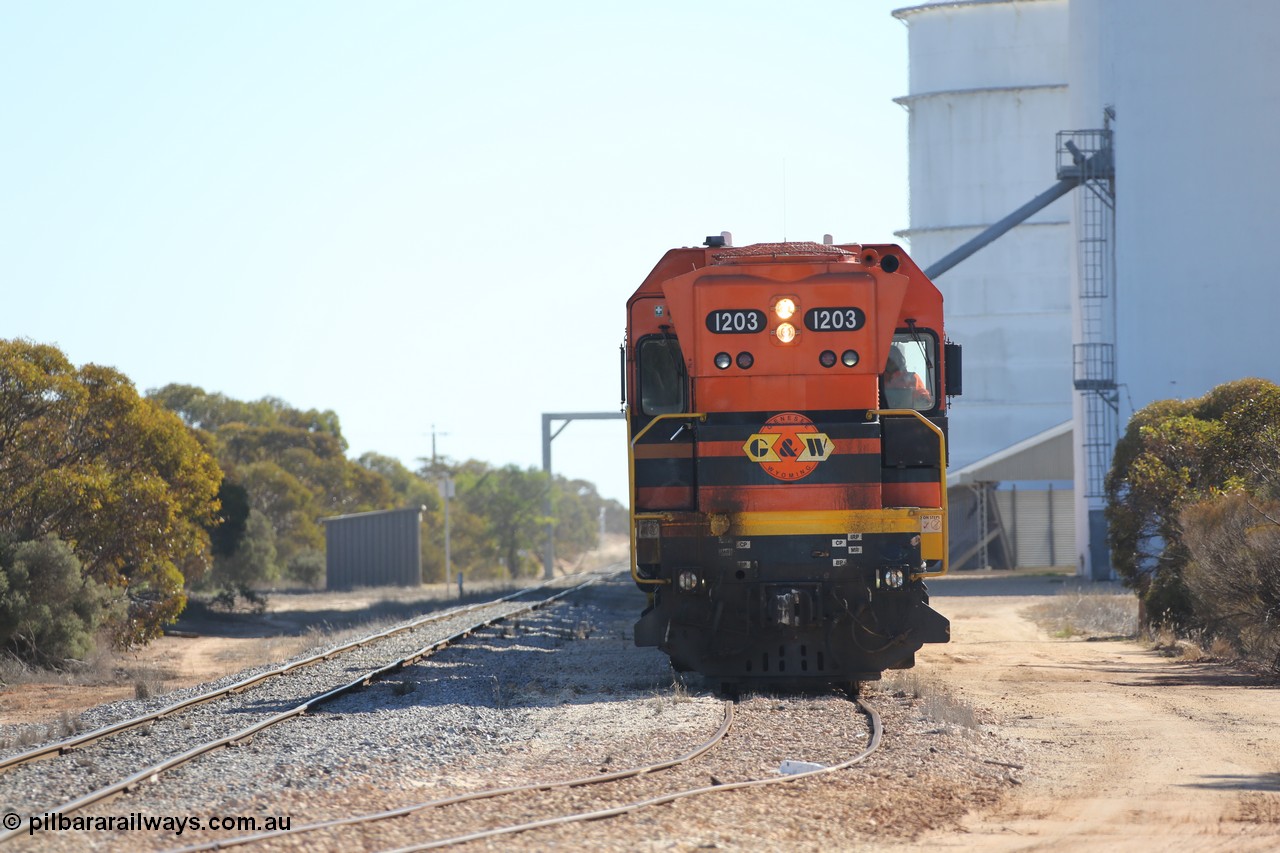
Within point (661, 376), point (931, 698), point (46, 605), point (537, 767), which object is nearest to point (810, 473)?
point (661, 376)

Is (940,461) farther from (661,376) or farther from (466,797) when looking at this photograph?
(466,797)

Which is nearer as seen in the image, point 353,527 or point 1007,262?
point 353,527

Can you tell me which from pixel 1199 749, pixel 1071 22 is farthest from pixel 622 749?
pixel 1071 22

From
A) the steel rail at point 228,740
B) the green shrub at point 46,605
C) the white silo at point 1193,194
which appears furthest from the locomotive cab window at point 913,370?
the white silo at point 1193,194

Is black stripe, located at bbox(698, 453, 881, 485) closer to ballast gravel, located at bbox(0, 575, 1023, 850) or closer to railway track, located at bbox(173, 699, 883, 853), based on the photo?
ballast gravel, located at bbox(0, 575, 1023, 850)

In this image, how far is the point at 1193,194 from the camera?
45.1 metres

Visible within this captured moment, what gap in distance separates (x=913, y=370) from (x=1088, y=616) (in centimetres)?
1624

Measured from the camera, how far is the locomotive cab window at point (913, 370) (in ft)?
50.0

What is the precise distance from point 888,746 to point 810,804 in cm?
242

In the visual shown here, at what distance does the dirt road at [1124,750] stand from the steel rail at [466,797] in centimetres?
237

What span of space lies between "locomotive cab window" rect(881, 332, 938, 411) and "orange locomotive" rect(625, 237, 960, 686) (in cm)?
1

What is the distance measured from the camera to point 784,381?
579 inches

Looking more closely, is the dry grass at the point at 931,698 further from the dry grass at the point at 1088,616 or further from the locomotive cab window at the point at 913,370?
the dry grass at the point at 1088,616

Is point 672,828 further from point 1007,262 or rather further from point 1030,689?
point 1007,262
